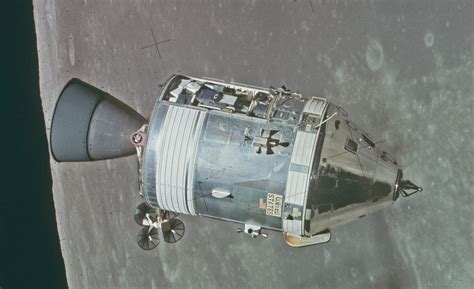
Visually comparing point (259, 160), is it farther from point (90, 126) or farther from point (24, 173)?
point (24, 173)

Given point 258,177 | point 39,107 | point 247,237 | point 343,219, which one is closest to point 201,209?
point 258,177

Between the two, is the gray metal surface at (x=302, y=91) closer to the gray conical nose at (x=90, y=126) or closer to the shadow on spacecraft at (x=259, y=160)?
the shadow on spacecraft at (x=259, y=160)

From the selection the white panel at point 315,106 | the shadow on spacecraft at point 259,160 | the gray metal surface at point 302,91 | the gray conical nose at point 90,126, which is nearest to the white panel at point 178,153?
the shadow on spacecraft at point 259,160

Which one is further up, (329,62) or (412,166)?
(329,62)

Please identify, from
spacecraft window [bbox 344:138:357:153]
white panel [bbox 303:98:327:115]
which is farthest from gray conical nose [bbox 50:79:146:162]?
spacecraft window [bbox 344:138:357:153]

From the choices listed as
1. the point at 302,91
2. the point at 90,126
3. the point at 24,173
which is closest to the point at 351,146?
the point at 302,91

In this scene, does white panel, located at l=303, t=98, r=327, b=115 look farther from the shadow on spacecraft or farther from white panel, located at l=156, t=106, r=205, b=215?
white panel, located at l=156, t=106, r=205, b=215

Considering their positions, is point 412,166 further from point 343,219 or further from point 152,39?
point 152,39
